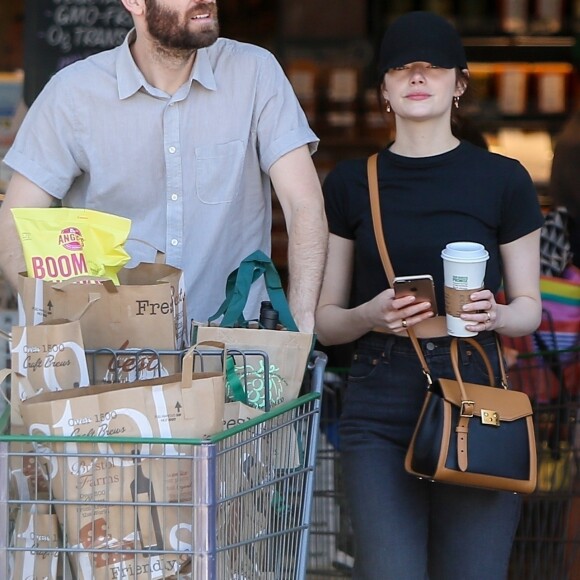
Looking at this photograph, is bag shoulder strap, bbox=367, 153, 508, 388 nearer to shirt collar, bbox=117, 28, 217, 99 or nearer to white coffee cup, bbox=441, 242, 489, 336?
white coffee cup, bbox=441, 242, 489, 336

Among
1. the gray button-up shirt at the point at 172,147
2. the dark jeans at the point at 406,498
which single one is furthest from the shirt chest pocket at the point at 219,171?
the dark jeans at the point at 406,498

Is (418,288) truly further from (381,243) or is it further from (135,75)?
(135,75)

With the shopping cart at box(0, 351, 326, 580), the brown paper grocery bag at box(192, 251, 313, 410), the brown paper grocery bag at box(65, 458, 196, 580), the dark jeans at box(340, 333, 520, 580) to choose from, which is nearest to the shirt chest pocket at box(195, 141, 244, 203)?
the dark jeans at box(340, 333, 520, 580)

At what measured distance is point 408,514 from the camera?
3.12 meters

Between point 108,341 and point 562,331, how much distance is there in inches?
86.0

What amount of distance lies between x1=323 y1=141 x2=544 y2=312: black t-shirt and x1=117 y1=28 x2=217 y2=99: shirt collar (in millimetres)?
480

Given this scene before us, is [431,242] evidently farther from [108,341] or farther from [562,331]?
[562,331]

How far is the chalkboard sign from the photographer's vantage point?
5.18 m

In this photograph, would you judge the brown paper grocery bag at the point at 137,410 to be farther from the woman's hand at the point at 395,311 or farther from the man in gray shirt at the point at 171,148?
the man in gray shirt at the point at 171,148

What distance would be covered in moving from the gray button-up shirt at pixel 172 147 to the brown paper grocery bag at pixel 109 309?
614 millimetres

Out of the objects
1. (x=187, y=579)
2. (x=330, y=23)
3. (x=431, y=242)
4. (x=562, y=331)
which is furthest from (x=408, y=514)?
(x=330, y=23)

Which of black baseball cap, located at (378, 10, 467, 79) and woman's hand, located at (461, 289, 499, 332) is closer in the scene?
woman's hand, located at (461, 289, 499, 332)

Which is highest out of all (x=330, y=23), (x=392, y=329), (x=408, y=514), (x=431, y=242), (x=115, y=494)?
(x=330, y=23)

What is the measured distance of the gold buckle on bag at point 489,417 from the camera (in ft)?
9.86
